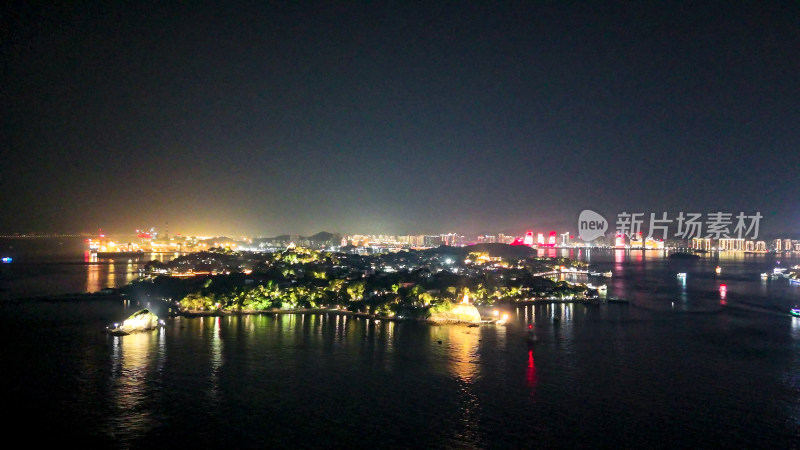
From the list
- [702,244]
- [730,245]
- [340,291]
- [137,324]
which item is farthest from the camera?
[730,245]

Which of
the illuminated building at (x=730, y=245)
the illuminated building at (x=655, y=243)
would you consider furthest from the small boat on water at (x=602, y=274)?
the illuminated building at (x=730, y=245)

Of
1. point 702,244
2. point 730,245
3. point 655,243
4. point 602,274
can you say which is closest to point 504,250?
point 602,274

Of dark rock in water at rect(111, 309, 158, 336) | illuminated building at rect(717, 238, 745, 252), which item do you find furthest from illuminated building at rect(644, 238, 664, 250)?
dark rock in water at rect(111, 309, 158, 336)

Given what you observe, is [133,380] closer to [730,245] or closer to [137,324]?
[137,324]

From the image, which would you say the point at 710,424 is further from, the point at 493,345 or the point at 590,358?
the point at 493,345

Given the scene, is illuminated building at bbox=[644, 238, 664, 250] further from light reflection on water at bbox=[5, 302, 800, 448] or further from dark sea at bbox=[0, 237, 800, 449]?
light reflection on water at bbox=[5, 302, 800, 448]

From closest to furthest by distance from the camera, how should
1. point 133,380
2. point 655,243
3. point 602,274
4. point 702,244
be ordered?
point 133,380, point 602,274, point 702,244, point 655,243

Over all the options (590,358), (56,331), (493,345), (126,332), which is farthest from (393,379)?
(56,331)

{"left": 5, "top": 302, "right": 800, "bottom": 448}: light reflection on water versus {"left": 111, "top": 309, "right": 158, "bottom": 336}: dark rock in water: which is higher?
{"left": 111, "top": 309, "right": 158, "bottom": 336}: dark rock in water
